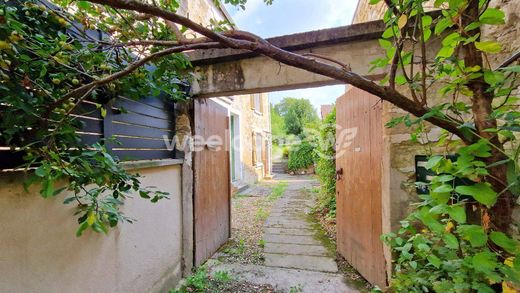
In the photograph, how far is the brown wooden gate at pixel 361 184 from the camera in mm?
2078

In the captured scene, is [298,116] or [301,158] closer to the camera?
[301,158]

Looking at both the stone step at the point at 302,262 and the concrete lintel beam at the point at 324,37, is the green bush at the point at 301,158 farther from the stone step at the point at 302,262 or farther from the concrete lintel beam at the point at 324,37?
the concrete lintel beam at the point at 324,37

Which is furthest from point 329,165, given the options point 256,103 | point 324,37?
point 256,103

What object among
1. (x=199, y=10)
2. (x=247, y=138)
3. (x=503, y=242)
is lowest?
(x=503, y=242)

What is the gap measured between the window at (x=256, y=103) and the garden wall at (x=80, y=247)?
21.4ft

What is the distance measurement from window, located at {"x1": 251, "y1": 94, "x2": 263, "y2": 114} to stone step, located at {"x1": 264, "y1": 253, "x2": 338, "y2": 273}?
6.33 m

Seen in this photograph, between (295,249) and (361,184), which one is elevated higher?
(361,184)

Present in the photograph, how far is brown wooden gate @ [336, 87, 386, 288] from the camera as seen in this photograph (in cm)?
208

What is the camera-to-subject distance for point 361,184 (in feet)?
7.72

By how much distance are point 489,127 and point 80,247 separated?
2.03 metres

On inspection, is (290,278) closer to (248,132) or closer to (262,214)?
(262,214)

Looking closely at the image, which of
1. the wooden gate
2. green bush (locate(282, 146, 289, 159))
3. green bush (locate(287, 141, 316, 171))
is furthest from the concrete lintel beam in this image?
green bush (locate(282, 146, 289, 159))

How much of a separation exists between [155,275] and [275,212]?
3083 millimetres

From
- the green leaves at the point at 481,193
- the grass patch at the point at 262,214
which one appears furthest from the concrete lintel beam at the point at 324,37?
the grass patch at the point at 262,214
